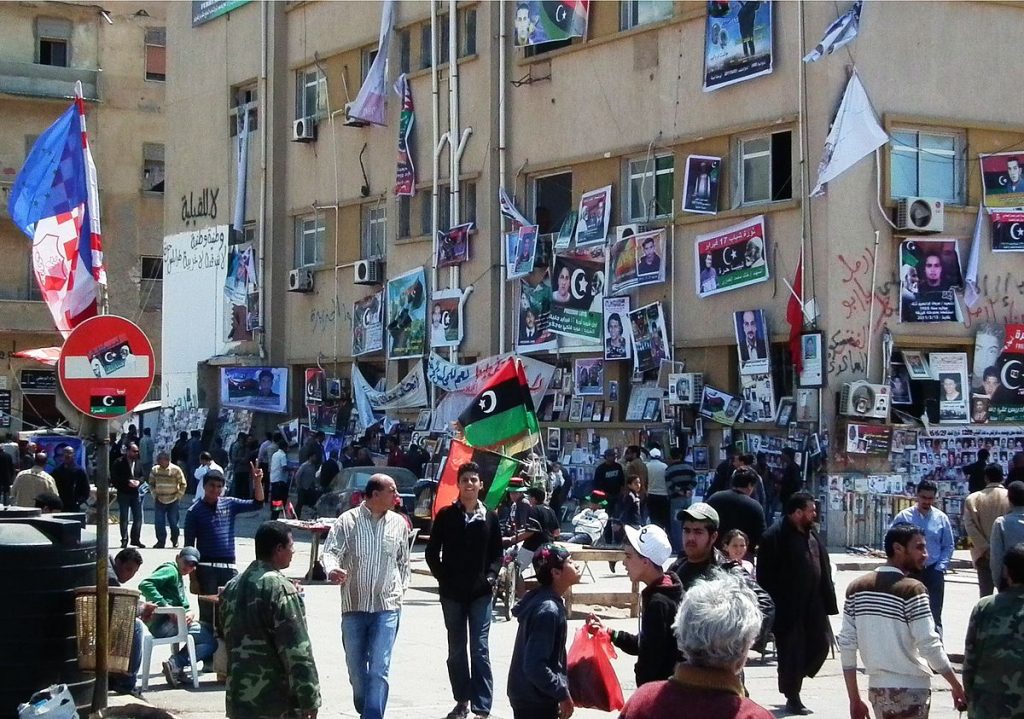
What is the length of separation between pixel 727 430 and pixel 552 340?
4660 mm

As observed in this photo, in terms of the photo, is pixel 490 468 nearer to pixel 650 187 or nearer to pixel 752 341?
pixel 752 341

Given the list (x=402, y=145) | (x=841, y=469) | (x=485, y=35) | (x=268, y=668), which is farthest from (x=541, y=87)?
(x=268, y=668)

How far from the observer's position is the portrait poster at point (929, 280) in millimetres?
24766

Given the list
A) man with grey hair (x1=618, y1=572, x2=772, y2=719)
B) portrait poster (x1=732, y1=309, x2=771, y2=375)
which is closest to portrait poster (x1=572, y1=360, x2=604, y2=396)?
portrait poster (x1=732, y1=309, x2=771, y2=375)

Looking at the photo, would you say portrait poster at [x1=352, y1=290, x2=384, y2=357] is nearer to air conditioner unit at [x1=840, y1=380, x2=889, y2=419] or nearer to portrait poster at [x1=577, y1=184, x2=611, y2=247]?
portrait poster at [x1=577, y1=184, x2=611, y2=247]

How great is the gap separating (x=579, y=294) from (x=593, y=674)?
21.6 metres

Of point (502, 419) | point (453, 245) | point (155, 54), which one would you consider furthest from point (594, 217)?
point (155, 54)

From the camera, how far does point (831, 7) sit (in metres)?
24.7

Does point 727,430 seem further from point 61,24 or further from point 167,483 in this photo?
point 61,24

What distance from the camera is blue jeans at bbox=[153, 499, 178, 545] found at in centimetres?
2316

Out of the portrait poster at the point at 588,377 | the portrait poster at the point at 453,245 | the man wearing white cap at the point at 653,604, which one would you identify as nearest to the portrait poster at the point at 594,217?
the portrait poster at the point at 588,377

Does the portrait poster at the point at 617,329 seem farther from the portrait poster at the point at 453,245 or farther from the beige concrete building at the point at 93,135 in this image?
the beige concrete building at the point at 93,135

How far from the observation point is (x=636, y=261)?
27.8 metres

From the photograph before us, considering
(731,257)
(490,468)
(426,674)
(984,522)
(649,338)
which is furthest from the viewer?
(649,338)
